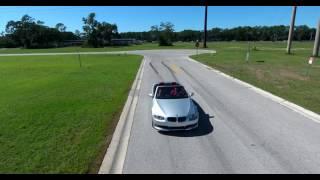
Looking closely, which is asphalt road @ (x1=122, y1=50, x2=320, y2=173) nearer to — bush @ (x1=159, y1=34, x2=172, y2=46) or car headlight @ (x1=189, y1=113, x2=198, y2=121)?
car headlight @ (x1=189, y1=113, x2=198, y2=121)

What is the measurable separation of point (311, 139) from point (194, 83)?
10.5 m

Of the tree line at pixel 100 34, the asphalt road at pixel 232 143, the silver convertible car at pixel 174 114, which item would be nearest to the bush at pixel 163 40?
the tree line at pixel 100 34

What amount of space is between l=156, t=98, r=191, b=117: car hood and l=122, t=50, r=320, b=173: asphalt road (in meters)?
0.61

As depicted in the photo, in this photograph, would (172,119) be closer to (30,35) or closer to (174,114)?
(174,114)

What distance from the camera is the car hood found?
28.3ft

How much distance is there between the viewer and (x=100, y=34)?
3981 inches

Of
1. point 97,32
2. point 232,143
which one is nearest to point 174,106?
point 232,143

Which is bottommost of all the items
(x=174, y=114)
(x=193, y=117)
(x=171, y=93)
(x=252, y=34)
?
(x=252, y=34)

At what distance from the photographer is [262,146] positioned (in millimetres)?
7371

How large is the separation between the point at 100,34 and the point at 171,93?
313 feet

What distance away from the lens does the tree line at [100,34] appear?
323 ft

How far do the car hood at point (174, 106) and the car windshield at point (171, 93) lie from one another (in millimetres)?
315

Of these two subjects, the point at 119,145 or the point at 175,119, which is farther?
the point at 175,119

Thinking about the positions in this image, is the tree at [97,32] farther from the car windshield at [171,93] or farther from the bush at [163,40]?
the car windshield at [171,93]
